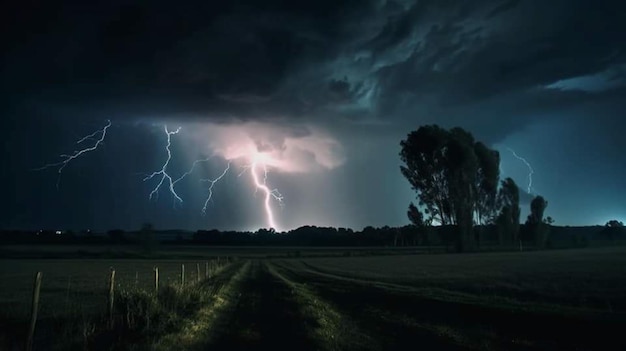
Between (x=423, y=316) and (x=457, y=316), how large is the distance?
104 centimetres

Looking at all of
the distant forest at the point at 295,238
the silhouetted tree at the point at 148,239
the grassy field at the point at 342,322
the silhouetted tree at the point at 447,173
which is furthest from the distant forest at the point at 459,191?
the silhouetted tree at the point at 148,239

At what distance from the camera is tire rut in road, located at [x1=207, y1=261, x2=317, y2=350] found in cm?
1076

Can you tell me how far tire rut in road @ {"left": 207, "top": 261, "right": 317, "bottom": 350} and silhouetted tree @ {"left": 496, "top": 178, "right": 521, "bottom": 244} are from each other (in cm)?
8334

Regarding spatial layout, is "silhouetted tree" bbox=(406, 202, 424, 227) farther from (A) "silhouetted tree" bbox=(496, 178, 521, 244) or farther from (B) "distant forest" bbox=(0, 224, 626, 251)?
(B) "distant forest" bbox=(0, 224, 626, 251)

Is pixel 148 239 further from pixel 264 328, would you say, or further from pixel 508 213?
pixel 264 328

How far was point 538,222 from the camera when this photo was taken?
374 ft

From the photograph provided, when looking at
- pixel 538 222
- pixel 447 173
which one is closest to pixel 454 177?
pixel 447 173

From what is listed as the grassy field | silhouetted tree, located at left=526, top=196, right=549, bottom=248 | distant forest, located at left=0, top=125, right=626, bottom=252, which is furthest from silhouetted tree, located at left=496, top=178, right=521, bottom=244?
the grassy field

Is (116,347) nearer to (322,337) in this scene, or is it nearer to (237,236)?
(322,337)

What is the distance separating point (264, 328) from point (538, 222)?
113679 millimetres

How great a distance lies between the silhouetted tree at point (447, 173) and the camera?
75.6m

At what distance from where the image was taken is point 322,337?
11.6 m

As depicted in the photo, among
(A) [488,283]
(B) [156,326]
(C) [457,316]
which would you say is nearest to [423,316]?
(C) [457,316]

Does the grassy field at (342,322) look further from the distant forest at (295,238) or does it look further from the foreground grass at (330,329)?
the distant forest at (295,238)
